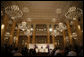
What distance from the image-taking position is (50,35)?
16859 millimetres

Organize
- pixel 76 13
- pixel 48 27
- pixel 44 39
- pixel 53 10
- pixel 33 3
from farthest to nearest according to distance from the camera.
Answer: pixel 44 39, pixel 48 27, pixel 53 10, pixel 33 3, pixel 76 13

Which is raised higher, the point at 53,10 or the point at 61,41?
the point at 53,10

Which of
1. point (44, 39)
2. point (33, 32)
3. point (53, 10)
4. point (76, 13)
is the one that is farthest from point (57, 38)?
point (76, 13)

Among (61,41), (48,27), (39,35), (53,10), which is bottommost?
(61,41)

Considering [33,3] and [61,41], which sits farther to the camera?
[61,41]

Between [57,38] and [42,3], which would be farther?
[57,38]

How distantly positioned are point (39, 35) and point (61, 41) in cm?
355

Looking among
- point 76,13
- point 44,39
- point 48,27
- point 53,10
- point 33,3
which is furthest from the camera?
point 44,39

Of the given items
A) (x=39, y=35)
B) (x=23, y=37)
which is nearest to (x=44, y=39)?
(x=39, y=35)

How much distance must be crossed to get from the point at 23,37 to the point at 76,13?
485 inches

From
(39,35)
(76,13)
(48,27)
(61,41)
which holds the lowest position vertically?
(61,41)

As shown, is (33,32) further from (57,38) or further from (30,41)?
(57,38)

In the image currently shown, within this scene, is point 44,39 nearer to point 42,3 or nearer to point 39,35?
point 39,35

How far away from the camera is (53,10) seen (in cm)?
1107
